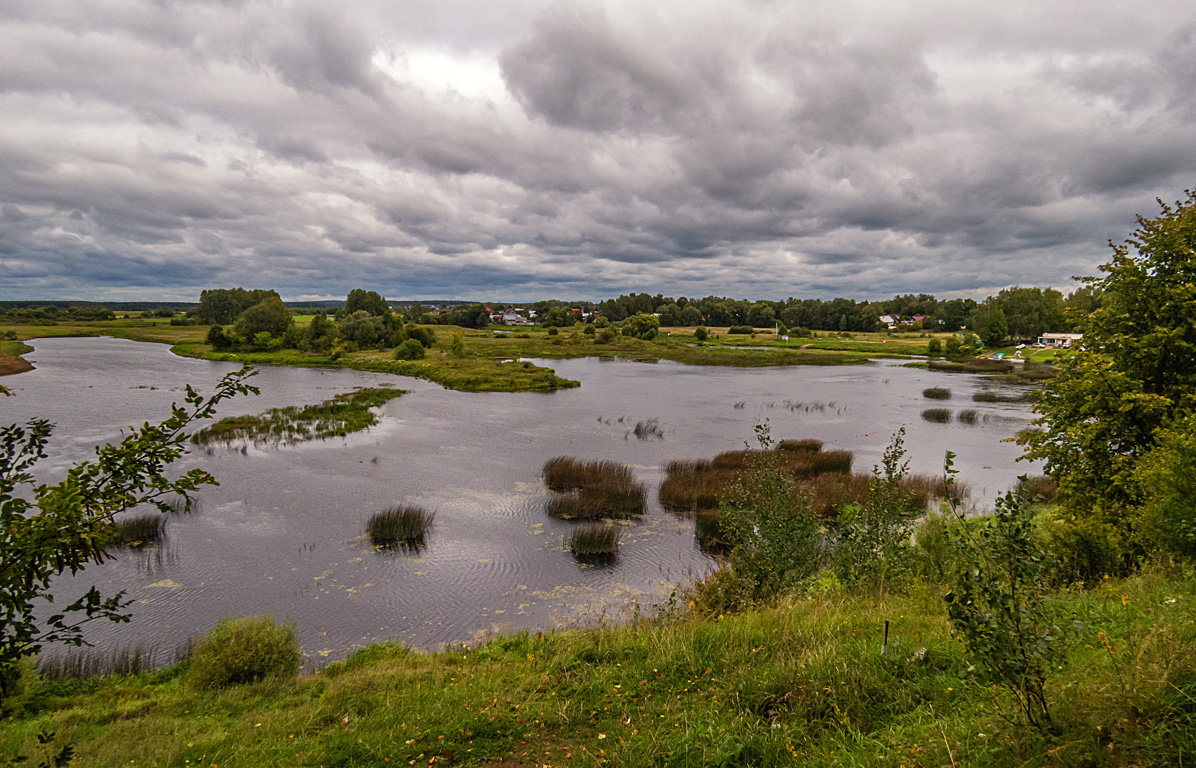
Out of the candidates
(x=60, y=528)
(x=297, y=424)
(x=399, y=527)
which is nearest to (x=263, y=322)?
(x=297, y=424)

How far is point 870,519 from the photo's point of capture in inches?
428

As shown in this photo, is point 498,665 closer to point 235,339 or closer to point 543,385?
point 543,385

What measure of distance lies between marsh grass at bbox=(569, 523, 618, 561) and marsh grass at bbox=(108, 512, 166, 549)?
1173 cm

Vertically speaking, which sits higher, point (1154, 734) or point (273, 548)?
point (1154, 734)

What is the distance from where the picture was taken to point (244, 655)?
29.0 feet

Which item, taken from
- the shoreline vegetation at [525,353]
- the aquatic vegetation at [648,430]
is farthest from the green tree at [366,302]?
the aquatic vegetation at [648,430]

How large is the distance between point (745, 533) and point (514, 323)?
500 ft

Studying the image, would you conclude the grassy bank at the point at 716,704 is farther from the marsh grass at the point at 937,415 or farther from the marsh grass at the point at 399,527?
the marsh grass at the point at 937,415

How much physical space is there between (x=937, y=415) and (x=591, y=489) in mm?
28398

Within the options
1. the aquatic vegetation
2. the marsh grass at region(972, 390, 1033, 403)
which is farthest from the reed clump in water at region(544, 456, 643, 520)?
the marsh grass at region(972, 390, 1033, 403)

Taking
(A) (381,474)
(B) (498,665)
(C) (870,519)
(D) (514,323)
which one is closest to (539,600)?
(B) (498,665)

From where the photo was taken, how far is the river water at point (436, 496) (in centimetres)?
1261

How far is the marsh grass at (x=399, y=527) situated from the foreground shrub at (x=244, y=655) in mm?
6595

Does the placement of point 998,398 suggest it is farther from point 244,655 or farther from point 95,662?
point 95,662
